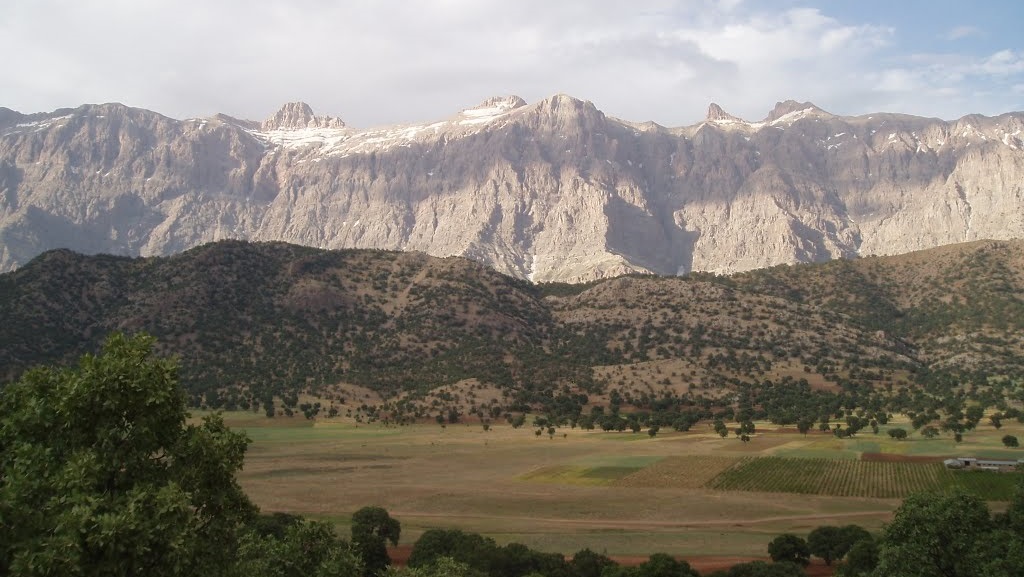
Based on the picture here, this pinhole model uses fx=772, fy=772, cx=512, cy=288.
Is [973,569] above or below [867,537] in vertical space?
above

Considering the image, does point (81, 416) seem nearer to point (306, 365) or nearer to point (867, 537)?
point (867, 537)

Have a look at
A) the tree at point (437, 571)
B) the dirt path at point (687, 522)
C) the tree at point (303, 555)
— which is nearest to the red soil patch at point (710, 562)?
the dirt path at point (687, 522)

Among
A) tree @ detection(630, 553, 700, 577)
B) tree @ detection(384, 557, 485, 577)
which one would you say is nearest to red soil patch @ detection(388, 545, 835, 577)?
tree @ detection(630, 553, 700, 577)

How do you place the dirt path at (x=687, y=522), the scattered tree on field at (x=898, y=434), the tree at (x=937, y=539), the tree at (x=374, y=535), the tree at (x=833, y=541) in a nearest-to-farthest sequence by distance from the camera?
the tree at (x=937, y=539), the tree at (x=374, y=535), the tree at (x=833, y=541), the dirt path at (x=687, y=522), the scattered tree on field at (x=898, y=434)

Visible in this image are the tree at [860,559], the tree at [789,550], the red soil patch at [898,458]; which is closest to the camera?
the tree at [860,559]

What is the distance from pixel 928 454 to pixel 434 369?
110 m

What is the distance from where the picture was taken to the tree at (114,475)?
595 inches

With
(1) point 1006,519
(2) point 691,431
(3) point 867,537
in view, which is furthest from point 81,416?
(2) point 691,431

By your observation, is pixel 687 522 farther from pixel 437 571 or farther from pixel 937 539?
pixel 437 571

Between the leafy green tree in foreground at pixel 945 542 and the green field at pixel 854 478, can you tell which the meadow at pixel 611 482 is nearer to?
the green field at pixel 854 478

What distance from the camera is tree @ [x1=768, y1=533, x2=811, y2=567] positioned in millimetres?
55562

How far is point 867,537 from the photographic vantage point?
2184 inches

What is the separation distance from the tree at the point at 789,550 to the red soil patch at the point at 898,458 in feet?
164

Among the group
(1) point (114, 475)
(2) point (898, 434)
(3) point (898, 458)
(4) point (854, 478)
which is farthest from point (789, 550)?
(2) point (898, 434)
